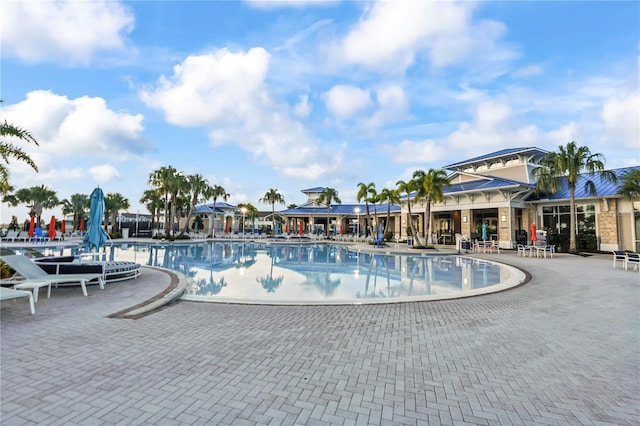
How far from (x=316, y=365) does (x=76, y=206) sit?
212 ft

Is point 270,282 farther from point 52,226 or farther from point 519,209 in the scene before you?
point 52,226

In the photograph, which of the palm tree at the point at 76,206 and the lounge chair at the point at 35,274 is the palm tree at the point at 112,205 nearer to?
the palm tree at the point at 76,206

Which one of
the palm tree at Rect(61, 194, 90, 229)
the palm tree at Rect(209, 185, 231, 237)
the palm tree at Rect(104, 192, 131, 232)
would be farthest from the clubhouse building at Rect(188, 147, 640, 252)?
the palm tree at Rect(61, 194, 90, 229)

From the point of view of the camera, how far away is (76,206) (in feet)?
171

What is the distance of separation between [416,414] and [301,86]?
22431 millimetres

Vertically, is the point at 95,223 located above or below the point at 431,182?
below

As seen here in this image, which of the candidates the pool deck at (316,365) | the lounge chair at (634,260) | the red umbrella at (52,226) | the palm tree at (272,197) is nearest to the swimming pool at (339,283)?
the pool deck at (316,365)

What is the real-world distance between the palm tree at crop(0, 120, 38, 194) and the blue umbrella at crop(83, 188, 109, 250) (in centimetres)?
280

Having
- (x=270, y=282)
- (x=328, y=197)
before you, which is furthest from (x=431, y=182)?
(x=328, y=197)

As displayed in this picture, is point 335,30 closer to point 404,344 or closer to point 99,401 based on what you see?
point 404,344

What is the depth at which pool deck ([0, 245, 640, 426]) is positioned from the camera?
2.71 m

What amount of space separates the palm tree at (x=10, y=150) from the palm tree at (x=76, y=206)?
4679cm

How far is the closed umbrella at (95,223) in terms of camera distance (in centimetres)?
930

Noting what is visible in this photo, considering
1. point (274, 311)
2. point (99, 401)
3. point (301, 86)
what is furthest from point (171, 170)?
point (99, 401)
